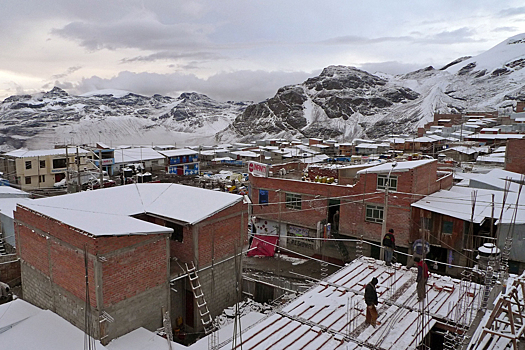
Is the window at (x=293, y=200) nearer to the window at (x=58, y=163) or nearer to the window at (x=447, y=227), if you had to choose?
the window at (x=447, y=227)

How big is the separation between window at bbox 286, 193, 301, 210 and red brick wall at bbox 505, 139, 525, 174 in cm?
1475

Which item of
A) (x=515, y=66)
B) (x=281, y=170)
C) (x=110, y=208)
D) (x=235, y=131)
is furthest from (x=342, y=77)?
(x=110, y=208)

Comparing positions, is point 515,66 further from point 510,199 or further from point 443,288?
point 443,288

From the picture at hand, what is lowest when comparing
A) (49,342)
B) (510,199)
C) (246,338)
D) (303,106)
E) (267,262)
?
(267,262)

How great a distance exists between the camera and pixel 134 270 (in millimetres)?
10586

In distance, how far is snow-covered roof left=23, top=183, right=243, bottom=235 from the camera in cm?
1091

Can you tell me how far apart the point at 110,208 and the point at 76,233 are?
115 inches

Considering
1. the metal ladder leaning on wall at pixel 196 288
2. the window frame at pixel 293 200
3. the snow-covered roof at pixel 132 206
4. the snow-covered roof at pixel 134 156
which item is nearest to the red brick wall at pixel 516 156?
the window frame at pixel 293 200

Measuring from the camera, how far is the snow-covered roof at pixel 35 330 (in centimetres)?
937

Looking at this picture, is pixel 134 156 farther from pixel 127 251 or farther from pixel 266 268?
pixel 127 251

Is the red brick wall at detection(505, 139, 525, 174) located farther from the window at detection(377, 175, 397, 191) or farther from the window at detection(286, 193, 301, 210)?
the window at detection(286, 193, 301, 210)

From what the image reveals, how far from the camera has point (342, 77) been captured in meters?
144

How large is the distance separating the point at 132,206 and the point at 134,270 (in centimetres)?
337

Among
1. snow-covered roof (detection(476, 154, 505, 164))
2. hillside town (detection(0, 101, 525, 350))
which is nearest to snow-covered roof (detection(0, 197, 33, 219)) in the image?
hillside town (detection(0, 101, 525, 350))
